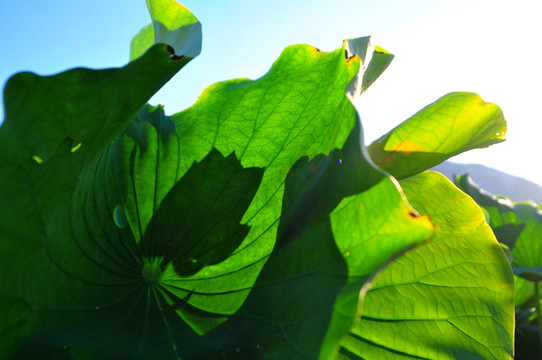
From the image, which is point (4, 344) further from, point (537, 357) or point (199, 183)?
point (537, 357)

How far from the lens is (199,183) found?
1.74 feet

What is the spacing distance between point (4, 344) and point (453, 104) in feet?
1.70

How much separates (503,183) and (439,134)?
796 inches

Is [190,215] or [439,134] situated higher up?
[439,134]

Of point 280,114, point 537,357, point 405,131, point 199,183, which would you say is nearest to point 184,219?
point 199,183

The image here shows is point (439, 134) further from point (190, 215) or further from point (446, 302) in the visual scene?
point (190, 215)

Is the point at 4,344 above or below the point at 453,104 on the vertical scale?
→ below

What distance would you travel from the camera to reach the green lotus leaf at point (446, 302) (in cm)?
51

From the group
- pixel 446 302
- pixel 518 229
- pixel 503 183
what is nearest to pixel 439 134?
pixel 446 302

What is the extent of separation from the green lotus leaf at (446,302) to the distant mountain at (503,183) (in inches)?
703

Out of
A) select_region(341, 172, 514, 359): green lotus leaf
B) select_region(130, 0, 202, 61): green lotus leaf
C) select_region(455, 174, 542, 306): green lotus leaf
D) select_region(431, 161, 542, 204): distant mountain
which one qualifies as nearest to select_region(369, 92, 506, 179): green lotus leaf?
select_region(341, 172, 514, 359): green lotus leaf

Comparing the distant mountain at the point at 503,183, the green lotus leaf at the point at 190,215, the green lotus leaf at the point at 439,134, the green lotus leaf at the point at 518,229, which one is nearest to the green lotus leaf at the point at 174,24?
the green lotus leaf at the point at 190,215

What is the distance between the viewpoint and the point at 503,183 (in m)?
18.5

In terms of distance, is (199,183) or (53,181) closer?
(53,181)
